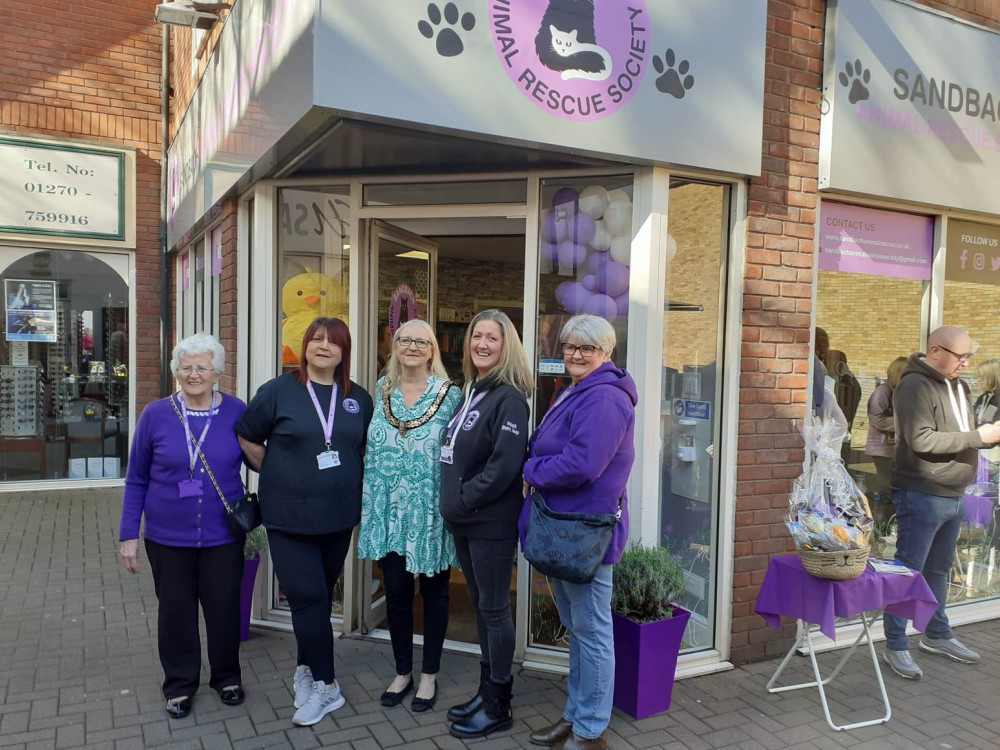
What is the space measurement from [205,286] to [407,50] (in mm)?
3752

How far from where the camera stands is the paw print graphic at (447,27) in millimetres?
3139

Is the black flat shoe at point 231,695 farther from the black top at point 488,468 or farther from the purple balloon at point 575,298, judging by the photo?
the purple balloon at point 575,298

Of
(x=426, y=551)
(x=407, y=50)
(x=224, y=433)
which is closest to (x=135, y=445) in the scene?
(x=224, y=433)

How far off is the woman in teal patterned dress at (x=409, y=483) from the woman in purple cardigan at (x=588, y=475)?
17.7 inches

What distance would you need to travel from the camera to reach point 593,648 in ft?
10.3

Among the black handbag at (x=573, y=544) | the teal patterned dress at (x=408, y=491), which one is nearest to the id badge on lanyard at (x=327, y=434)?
the teal patterned dress at (x=408, y=491)

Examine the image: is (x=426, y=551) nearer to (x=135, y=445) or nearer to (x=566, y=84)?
(x=135, y=445)

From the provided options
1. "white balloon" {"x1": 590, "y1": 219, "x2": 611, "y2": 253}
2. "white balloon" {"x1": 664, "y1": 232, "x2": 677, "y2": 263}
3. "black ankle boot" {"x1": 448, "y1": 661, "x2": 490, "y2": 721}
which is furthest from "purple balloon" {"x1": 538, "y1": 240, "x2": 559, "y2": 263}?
"black ankle boot" {"x1": 448, "y1": 661, "x2": 490, "y2": 721}

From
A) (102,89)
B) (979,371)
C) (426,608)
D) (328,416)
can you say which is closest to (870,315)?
(979,371)

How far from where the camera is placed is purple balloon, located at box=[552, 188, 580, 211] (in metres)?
4.06

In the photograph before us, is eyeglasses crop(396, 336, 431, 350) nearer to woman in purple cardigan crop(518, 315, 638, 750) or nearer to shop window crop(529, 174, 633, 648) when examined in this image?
woman in purple cardigan crop(518, 315, 638, 750)

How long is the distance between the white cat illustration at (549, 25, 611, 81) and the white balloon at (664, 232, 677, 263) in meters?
0.90

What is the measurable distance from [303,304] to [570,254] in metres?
1.70

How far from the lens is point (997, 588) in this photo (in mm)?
5340
